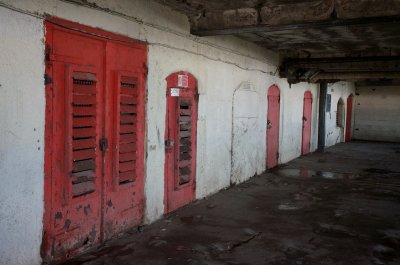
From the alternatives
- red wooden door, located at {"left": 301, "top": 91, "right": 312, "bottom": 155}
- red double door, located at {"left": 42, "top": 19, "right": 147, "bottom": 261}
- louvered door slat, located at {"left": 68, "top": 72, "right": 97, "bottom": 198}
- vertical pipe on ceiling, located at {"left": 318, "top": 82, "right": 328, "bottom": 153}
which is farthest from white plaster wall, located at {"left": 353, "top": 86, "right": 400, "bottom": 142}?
louvered door slat, located at {"left": 68, "top": 72, "right": 97, "bottom": 198}

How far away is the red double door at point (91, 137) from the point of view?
4.39 m

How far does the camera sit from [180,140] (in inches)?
269

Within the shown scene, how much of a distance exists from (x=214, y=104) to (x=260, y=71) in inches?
109

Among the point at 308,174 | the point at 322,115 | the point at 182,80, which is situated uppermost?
the point at 182,80

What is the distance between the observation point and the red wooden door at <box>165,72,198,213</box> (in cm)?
653

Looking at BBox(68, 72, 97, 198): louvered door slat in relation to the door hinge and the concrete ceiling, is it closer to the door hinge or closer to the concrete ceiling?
the door hinge

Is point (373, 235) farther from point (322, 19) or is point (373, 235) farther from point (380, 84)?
point (380, 84)

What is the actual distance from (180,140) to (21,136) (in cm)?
319

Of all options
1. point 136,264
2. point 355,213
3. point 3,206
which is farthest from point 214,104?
point 3,206

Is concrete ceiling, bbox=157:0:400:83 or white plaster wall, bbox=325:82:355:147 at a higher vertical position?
concrete ceiling, bbox=157:0:400:83

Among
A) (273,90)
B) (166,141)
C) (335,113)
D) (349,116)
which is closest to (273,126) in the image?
(273,90)

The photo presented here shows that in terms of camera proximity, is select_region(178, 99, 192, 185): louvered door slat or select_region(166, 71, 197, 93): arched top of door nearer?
select_region(166, 71, 197, 93): arched top of door

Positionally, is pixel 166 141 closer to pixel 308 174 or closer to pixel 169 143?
pixel 169 143

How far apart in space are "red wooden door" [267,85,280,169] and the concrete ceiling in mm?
1309
